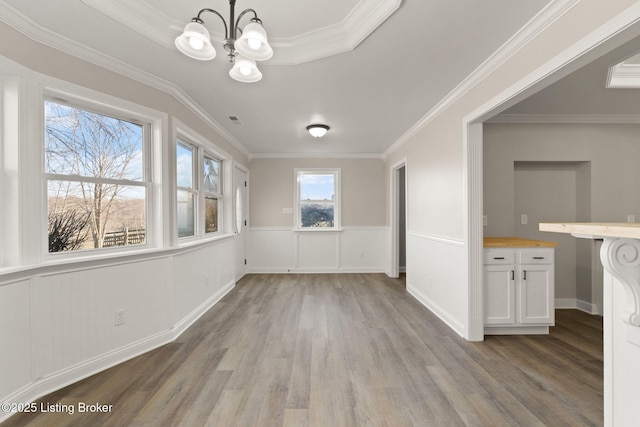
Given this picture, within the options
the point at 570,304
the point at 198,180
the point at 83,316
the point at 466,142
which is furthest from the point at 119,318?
the point at 570,304

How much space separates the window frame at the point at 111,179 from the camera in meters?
2.01

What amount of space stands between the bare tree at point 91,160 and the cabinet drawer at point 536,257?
3846 millimetres

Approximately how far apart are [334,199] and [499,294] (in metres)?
3.67

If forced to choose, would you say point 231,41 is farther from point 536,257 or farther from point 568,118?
point 568,118

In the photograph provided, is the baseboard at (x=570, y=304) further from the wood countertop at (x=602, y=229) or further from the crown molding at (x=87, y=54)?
the crown molding at (x=87, y=54)

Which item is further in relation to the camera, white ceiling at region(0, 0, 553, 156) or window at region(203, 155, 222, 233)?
window at region(203, 155, 222, 233)

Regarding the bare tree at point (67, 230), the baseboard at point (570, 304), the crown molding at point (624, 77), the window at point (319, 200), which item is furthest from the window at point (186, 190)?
the baseboard at point (570, 304)

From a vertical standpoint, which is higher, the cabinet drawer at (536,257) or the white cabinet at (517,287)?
the cabinet drawer at (536,257)

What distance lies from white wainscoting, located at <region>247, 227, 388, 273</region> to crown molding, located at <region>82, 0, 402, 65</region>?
402cm

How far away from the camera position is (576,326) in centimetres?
310

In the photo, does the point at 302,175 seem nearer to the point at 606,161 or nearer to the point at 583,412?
the point at 606,161

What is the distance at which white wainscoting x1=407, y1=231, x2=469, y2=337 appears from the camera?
2.89 metres

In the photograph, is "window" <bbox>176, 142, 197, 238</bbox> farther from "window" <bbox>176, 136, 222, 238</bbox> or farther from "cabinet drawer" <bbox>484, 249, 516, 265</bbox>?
"cabinet drawer" <bbox>484, 249, 516, 265</bbox>

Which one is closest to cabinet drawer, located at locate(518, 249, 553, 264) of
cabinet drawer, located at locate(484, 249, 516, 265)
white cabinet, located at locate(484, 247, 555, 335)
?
white cabinet, located at locate(484, 247, 555, 335)
